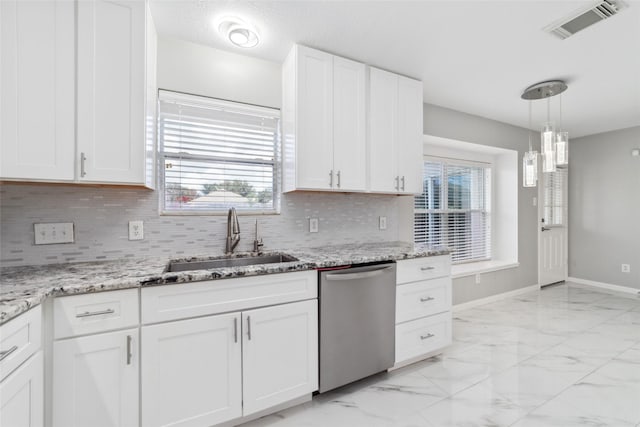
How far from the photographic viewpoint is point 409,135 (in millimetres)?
2445

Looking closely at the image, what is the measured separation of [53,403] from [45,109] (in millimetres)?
Result: 1321

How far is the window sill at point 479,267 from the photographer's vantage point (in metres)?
3.39

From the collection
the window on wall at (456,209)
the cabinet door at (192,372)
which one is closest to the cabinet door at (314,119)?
the cabinet door at (192,372)

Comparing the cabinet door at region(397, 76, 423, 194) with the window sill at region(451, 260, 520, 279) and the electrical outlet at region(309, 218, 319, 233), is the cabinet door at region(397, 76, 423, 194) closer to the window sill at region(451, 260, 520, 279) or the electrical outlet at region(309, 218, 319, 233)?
the electrical outlet at region(309, 218, 319, 233)

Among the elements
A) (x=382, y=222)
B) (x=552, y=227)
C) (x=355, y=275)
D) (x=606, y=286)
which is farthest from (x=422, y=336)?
(x=606, y=286)

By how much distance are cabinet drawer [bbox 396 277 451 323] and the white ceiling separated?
5.76 feet

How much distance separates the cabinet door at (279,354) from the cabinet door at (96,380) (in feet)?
1.67

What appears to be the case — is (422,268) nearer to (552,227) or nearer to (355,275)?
(355,275)

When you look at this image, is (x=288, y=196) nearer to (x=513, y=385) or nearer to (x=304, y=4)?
(x=304, y=4)

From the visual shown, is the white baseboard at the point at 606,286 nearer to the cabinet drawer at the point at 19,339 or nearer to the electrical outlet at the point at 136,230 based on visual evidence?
the electrical outlet at the point at 136,230

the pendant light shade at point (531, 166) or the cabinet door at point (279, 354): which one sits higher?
the pendant light shade at point (531, 166)

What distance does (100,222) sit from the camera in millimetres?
1728

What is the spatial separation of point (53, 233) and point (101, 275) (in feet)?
1.93

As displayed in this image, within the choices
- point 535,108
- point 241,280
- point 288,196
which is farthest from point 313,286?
point 535,108
